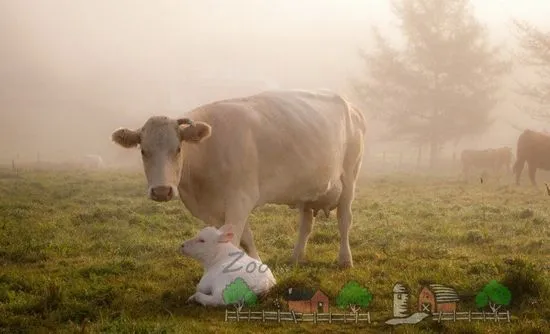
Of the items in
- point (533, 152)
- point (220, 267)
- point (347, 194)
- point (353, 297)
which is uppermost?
point (533, 152)

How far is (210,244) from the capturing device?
6191 mm

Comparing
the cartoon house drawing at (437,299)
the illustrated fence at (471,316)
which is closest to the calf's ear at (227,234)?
the cartoon house drawing at (437,299)

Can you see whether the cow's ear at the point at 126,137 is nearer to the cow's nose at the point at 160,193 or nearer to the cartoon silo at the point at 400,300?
the cow's nose at the point at 160,193

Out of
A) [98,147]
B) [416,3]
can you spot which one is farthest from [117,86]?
→ [416,3]

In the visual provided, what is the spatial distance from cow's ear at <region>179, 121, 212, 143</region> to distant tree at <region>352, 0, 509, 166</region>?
3313cm

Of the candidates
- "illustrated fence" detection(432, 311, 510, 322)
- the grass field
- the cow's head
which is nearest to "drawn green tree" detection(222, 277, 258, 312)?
the grass field

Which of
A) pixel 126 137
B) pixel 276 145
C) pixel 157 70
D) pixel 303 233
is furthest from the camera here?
pixel 157 70

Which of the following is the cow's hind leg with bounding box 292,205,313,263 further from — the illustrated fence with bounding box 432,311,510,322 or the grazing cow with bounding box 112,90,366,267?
the illustrated fence with bounding box 432,311,510,322

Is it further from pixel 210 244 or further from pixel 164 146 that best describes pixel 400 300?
pixel 164 146

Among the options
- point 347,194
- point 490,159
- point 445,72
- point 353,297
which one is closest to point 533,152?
point 490,159

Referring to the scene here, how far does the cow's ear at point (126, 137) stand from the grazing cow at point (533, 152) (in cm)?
1956

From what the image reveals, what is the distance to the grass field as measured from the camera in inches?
213

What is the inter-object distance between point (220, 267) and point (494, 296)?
289 centimetres

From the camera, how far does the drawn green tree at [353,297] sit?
20.0ft
